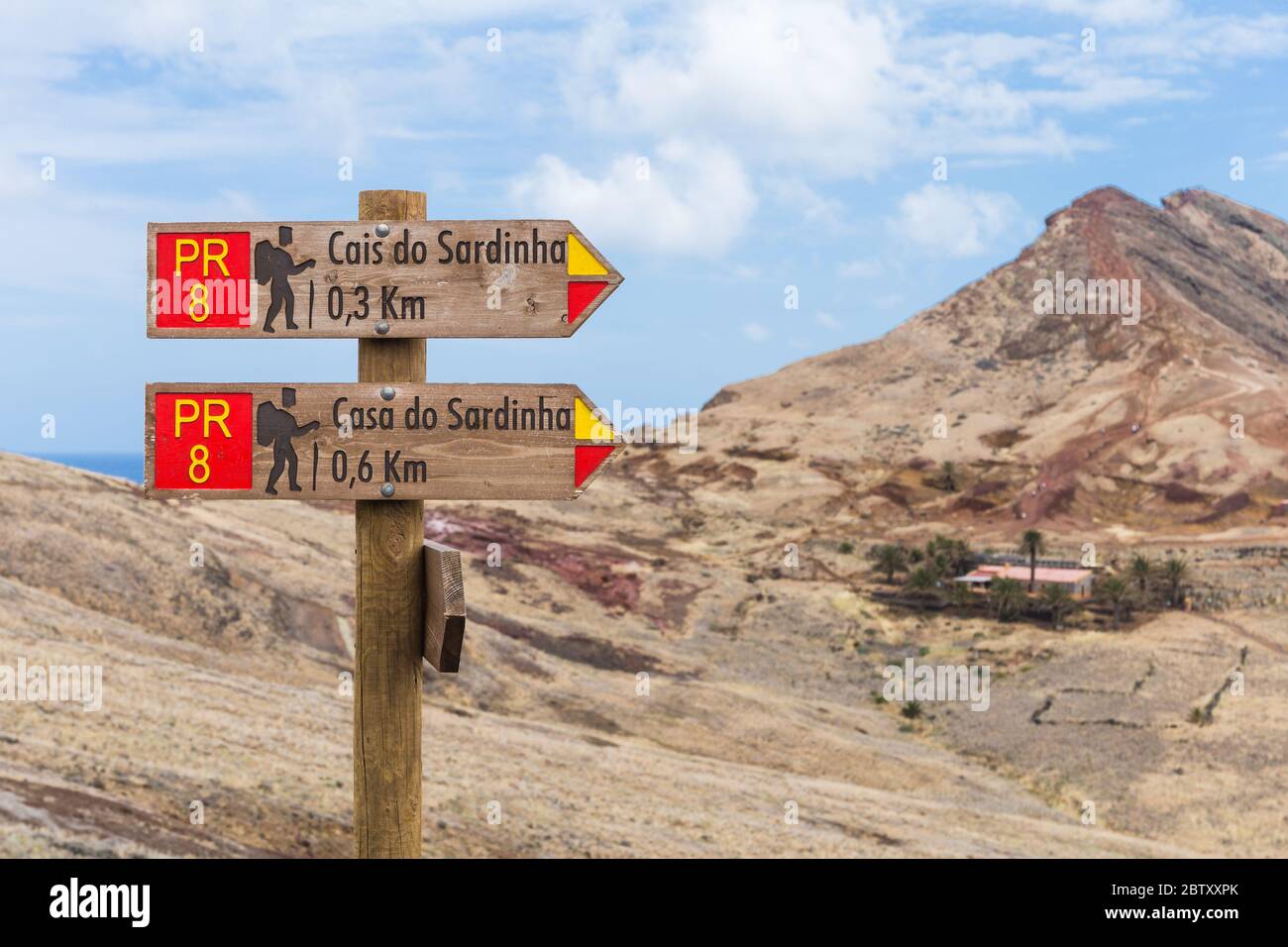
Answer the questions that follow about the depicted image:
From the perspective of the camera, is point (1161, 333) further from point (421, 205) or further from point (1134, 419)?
point (421, 205)

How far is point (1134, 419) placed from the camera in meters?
79.8

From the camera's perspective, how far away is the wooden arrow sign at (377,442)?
6.45 meters

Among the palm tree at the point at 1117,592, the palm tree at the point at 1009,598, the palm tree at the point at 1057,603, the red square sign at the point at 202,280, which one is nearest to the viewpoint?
the red square sign at the point at 202,280

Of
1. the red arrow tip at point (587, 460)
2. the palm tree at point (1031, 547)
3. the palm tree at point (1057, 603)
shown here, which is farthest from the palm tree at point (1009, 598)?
the red arrow tip at point (587, 460)

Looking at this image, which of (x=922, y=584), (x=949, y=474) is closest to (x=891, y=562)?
(x=922, y=584)

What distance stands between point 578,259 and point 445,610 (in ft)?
6.93

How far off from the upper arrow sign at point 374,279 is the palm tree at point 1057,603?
46.1 meters

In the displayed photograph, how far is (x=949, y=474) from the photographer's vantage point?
78125 mm

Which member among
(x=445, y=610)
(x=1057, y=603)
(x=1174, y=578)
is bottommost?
(x=1057, y=603)

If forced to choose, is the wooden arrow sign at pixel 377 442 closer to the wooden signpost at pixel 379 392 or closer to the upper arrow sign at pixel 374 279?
the wooden signpost at pixel 379 392

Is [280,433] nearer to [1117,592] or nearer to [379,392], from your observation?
[379,392]

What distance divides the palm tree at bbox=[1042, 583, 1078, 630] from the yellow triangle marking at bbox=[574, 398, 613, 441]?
45843 mm
